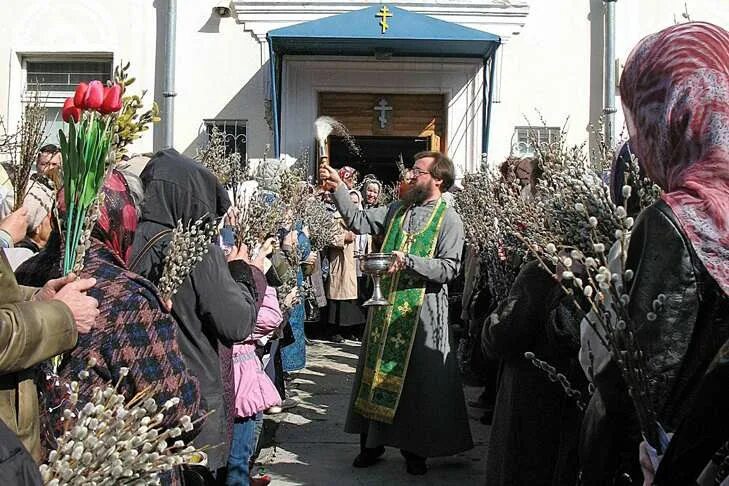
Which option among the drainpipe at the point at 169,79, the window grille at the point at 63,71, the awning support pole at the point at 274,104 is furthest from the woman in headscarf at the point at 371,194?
the window grille at the point at 63,71

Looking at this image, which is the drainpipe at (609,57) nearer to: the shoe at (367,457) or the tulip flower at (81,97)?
the shoe at (367,457)

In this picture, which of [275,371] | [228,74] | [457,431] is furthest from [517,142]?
[457,431]

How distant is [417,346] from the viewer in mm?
5156

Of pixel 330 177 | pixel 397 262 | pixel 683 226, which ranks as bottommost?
pixel 397 262

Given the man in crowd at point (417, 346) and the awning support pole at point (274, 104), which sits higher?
the awning support pole at point (274, 104)

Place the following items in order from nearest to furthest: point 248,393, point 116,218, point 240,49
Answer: point 116,218 → point 248,393 → point 240,49

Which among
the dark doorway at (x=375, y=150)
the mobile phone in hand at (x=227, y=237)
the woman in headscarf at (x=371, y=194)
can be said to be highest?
the dark doorway at (x=375, y=150)

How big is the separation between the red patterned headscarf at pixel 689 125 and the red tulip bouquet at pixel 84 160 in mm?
1337

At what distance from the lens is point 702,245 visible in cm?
168

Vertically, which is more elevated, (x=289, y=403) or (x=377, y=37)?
(x=377, y=37)

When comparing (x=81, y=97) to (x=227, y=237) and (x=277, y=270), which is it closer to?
(x=227, y=237)

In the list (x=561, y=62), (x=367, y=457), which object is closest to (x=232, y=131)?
(x=561, y=62)

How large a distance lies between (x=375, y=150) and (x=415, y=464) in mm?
8613

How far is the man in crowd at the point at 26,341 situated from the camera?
5.88 feet
